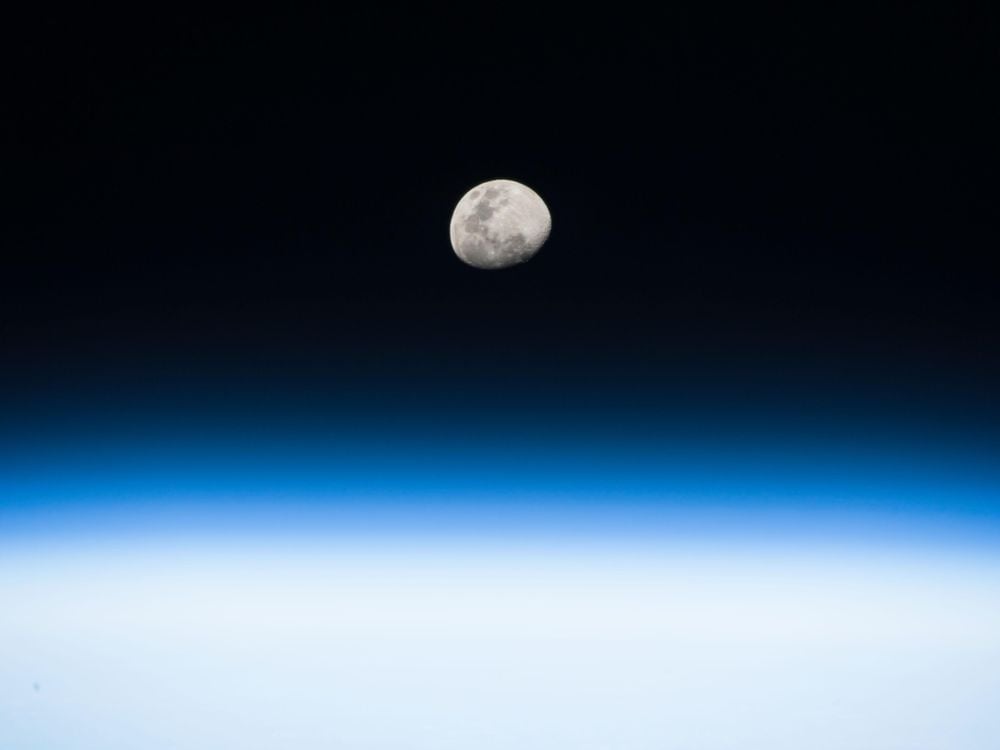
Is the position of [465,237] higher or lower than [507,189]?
lower

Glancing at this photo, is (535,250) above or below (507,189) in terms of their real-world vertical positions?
below
